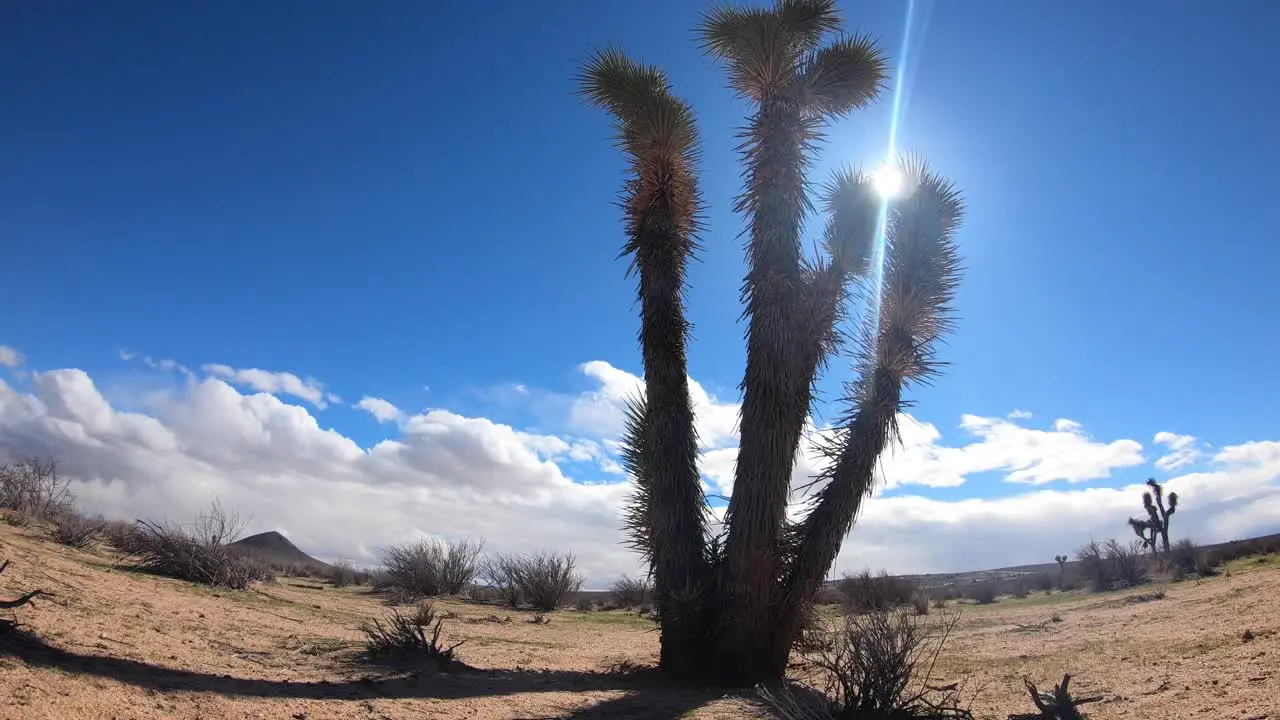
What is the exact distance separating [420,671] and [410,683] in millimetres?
603

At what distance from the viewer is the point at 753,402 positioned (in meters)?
9.18

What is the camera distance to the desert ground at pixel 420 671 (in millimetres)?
5461

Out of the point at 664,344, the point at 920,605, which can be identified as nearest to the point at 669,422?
the point at 664,344

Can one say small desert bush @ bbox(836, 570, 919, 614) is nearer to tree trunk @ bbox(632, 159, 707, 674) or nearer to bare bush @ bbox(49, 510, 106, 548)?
tree trunk @ bbox(632, 159, 707, 674)

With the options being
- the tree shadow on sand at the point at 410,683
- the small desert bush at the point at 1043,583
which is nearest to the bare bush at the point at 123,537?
the tree shadow on sand at the point at 410,683

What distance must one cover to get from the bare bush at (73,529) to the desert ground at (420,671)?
690 mm

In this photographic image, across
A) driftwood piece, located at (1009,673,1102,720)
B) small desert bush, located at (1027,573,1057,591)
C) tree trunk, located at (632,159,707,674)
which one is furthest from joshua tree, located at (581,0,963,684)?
small desert bush, located at (1027,573,1057,591)

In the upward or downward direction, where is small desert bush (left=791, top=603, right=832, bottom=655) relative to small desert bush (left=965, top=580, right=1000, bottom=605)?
upward

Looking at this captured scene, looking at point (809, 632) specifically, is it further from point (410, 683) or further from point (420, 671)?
point (410, 683)

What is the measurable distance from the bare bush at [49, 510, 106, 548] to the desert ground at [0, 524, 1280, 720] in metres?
0.69

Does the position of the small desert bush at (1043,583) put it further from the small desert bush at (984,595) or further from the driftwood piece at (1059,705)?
the driftwood piece at (1059,705)

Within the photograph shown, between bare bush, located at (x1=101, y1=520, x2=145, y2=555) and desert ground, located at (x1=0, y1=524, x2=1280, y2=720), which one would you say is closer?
desert ground, located at (x1=0, y1=524, x2=1280, y2=720)

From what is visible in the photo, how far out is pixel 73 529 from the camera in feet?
44.6

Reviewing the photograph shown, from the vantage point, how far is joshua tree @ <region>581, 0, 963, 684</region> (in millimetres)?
8930
